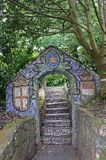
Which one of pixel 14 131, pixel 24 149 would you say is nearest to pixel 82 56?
pixel 24 149

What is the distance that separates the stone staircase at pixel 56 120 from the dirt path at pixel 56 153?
33 cm

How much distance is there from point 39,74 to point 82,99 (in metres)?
1.71

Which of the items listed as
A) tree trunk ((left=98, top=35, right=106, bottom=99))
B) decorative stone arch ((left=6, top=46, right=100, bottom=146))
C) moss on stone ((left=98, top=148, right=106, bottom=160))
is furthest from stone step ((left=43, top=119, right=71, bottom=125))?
moss on stone ((left=98, top=148, right=106, bottom=160))

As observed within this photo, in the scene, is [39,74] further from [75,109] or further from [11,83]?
[75,109]

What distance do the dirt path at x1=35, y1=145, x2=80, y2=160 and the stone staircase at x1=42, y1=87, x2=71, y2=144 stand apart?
327mm

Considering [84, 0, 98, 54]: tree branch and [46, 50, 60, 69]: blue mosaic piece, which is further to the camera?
[46, 50, 60, 69]: blue mosaic piece

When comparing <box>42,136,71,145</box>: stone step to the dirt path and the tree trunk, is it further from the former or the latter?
the tree trunk

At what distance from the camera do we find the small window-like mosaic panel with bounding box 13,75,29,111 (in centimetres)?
1117

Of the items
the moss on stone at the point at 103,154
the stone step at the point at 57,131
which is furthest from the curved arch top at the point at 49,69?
the moss on stone at the point at 103,154

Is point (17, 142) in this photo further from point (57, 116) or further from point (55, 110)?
point (55, 110)

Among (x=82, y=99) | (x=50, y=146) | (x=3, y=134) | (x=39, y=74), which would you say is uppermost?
(x=39, y=74)

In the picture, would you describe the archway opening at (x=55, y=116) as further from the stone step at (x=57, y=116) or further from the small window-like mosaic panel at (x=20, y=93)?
the small window-like mosaic panel at (x=20, y=93)

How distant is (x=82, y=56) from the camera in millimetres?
12250

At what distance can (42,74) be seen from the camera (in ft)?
36.9
